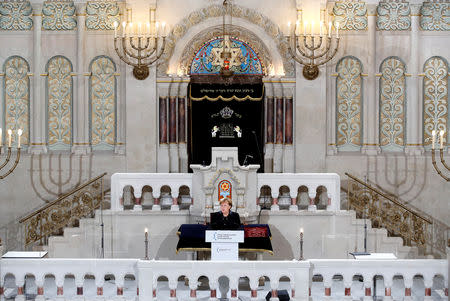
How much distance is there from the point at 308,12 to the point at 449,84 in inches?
136

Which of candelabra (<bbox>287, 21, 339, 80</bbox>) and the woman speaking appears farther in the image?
candelabra (<bbox>287, 21, 339, 80</bbox>)

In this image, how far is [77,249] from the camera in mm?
14703

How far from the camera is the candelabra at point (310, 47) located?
1645 cm

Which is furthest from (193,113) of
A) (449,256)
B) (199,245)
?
(449,256)

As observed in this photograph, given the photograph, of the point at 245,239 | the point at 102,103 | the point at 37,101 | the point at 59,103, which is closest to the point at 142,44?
the point at 102,103

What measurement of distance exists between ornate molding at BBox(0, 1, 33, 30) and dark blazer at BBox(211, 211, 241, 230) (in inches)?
290

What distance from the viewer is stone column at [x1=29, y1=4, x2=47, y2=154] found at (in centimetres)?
1694

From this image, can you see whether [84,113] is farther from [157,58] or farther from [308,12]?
[308,12]

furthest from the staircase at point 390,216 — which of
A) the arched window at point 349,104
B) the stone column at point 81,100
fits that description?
the stone column at point 81,100

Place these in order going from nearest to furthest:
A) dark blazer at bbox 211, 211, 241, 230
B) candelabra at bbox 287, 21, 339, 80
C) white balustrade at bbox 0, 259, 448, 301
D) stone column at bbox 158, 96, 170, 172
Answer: white balustrade at bbox 0, 259, 448, 301 < dark blazer at bbox 211, 211, 241, 230 < candelabra at bbox 287, 21, 339, 80 < stone column at bbox 158, 96, 170, 172

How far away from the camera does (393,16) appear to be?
16.9m

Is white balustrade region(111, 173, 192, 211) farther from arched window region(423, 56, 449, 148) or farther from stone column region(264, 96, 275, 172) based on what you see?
arched window region(423, 56, 449, 148)

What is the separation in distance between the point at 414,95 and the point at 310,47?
2564mm

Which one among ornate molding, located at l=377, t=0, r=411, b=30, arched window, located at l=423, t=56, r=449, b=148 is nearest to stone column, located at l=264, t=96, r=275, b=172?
ornate molding, located at l=377, t=0, r=411, b=30
